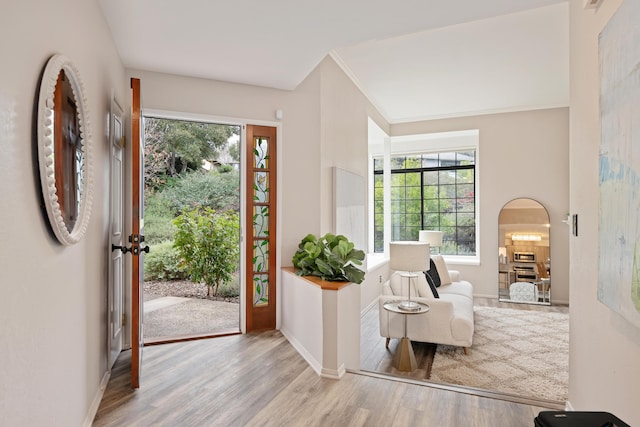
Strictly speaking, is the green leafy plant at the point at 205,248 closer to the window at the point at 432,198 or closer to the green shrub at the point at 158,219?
the green shrub at the point at 158,219

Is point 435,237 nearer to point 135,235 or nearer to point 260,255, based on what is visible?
point 260,255

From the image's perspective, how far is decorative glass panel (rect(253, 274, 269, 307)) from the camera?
12.6 ft

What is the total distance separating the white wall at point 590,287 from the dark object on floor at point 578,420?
38 centimetres

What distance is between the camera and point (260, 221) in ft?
12.7

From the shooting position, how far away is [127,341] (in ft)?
11.2

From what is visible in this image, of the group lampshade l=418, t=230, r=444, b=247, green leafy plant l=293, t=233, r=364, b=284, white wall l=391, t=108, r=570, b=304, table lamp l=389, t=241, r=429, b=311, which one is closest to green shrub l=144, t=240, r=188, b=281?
green leafy plant l=293, t=233, r=364, b=284

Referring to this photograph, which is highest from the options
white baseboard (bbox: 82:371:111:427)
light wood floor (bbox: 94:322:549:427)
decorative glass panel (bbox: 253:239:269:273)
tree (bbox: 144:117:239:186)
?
tree (bbox: 144:117:239:186)

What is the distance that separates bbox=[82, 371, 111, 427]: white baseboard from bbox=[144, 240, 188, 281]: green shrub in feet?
13.0

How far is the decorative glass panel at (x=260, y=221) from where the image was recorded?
12.6 ft

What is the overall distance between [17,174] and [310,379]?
2170 millimetres

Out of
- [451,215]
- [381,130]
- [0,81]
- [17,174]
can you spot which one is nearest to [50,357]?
[17,174]

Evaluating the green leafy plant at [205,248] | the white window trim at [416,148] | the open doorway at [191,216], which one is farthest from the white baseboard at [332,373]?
the green leafy plant at [205,248]

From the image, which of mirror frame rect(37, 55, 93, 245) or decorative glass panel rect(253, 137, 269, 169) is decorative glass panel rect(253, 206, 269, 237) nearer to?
decorative glass panel rect(253, 137, 269, 169)

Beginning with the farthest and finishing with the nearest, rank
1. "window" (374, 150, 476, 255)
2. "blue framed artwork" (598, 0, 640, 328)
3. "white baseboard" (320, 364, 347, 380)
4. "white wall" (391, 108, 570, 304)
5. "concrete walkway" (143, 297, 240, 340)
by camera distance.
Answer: "window" (374, 150, 476, 255) < "white wall" (391, 108, 570, 304) < "concrete walkway" (143, 297, 240, 340) < "white baseboard" (320, 364, 347, 380) < "blue framed artwork" (598, 0, 640, 328)
